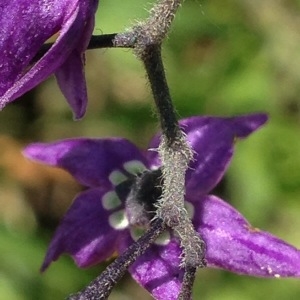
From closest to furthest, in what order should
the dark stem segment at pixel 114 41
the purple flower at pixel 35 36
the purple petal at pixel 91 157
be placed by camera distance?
the purple flower at pixel 35 36 → the dark stem segment at pixel 114 41 → the purple petal at pixel 91 157

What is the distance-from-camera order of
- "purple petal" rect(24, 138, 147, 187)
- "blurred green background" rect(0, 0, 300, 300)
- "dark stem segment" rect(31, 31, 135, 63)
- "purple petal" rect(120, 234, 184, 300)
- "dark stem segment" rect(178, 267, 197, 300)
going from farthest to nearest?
"blurred green background" rect(0, 0, 300, 300) < "purple petal" rect(24, 138, 147, 187) < "purple petal" rect(120, 234, 184, 300) < "dark stem segment" rect(31, 31, 135, 63) < "dark stem segment" rect(178, 267, 197, 300)

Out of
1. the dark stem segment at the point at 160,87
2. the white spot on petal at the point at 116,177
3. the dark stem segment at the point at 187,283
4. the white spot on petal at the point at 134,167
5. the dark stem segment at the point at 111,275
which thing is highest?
the dark stem segment at the point at 160,87

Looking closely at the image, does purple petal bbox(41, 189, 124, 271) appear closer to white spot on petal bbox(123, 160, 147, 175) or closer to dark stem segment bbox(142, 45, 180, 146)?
white spot on petal bbox(123, 160, 147, 175)

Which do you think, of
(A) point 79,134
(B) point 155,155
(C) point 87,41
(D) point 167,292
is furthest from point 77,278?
(C) point 87,41

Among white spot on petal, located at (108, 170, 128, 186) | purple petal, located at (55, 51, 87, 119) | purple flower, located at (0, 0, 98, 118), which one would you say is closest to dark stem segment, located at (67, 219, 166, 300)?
purple petal, located at (55, 51, 87, 119)

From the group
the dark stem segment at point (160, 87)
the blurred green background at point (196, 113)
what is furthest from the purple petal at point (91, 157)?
the blurred green background at point (196, 113)

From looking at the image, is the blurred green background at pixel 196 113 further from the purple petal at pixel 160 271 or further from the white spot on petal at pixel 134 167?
the purple petal at pixel 160 271
